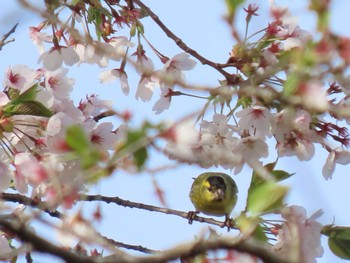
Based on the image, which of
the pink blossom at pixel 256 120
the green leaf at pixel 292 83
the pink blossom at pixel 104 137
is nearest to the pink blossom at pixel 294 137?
the pink blossom at pixel 256 120

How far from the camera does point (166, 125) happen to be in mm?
1721

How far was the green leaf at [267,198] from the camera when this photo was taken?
5.65ft

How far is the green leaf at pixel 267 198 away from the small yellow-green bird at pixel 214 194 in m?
4.05

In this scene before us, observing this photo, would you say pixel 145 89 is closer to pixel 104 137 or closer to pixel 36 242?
pixel 104 137

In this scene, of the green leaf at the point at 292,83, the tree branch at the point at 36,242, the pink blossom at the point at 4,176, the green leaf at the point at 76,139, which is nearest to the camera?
the tree branch at the point at 36,242

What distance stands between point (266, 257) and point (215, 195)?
471cm

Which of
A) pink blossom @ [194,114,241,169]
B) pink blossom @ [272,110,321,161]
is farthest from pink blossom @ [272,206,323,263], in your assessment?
pink blossom @ [194,114,241,169]

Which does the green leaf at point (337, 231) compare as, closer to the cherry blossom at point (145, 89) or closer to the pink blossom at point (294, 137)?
the pink blossom at point (294, 137)

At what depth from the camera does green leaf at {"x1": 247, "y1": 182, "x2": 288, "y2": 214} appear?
1.72 m

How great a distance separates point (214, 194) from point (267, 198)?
4510 mm

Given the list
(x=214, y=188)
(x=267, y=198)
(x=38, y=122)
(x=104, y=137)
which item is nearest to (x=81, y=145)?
(x=267, y=198)

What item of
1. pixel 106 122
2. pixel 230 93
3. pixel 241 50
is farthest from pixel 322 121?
pixel 230 93

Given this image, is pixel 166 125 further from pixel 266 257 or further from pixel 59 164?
pixel 59 164

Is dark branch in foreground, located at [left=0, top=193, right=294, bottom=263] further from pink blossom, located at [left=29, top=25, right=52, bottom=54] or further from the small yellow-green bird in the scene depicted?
the small yellow-green bird
